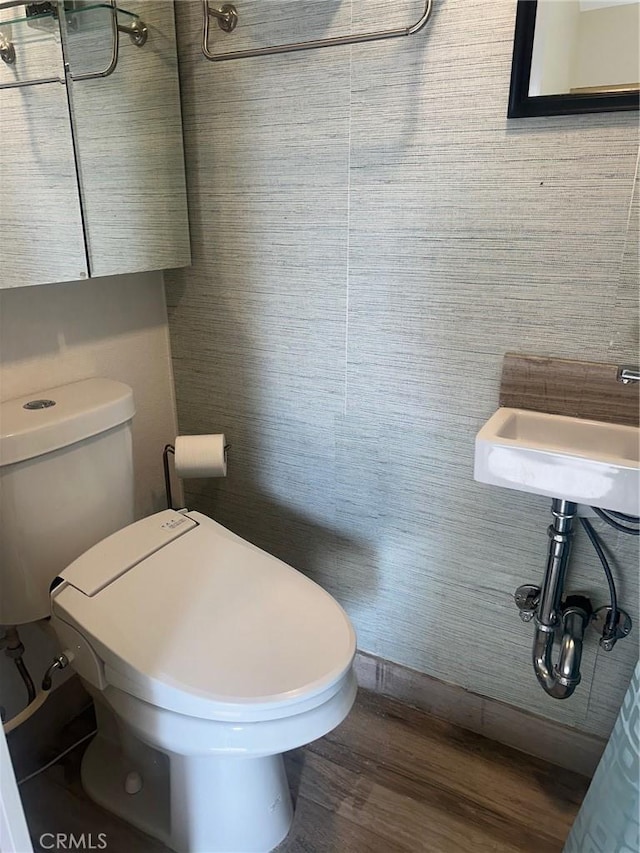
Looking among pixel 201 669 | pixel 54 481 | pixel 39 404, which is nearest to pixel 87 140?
pixel 39 404

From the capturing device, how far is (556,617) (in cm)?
124

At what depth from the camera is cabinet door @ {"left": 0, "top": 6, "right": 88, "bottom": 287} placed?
1.12 meters

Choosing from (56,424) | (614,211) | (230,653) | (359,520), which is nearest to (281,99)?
(614,211)

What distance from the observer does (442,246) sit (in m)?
1.21

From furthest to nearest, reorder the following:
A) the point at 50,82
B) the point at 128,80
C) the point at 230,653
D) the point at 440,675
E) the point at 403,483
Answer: the point at 440,675 < the point at 403,483 < the point at 128,80 < the point at 50,82 < the point at 230,653

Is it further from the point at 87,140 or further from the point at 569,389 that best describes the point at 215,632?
the point at 87,140

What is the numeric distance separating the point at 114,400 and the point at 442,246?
2.42 feet

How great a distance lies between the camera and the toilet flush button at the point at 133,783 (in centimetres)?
131

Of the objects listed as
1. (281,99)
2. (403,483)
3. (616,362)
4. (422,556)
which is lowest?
(422,556)

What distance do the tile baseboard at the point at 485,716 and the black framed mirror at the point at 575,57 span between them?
1264 mm

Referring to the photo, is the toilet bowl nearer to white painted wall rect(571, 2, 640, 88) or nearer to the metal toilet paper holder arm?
the metal toilet paper holder arm

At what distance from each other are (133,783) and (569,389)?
4.00ft

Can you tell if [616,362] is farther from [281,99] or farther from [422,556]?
[281,99]

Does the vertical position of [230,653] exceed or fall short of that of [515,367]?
it falls short
